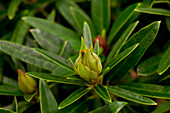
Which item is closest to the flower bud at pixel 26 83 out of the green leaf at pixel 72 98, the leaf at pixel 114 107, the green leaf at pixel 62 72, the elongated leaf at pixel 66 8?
Answer: the green leaf at pixel 62 72

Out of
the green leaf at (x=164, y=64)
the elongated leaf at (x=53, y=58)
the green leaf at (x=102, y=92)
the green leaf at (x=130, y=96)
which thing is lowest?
the green leaf at (x=130, y=96)

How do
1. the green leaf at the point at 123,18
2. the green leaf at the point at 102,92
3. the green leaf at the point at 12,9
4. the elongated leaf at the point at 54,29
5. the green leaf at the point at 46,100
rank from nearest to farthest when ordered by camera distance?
1. the green leaf at the point at 102,92
2. the green leaf at the point at 46,100
3. the green leaf at the point at 123,18
4. the elongated leaf at the point at 54,29
5. the green leaf at the point at 12,9

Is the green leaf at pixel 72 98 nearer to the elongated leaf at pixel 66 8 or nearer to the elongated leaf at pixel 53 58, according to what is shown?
the elongated leaf at pixel 53 58

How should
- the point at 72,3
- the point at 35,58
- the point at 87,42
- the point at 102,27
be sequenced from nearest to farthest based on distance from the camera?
the point at 87,42, the point at 35,58, the point at 102,27, the point at 72,3

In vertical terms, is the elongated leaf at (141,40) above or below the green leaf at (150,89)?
above

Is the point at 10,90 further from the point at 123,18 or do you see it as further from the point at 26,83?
the point at 123,18

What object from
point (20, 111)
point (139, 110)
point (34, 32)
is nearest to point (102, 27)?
point (34, 32)

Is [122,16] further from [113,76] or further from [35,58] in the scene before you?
[35,58]
